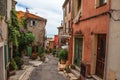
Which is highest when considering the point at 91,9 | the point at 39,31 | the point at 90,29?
the point at 91,9

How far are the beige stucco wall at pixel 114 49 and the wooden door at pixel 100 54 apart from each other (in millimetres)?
1523

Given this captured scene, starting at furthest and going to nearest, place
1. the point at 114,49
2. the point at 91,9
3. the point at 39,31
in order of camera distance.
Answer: the point at 39,31, the point at 91,9, the point at 114,49

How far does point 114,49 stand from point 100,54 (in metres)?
2.41

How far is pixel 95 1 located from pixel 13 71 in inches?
303

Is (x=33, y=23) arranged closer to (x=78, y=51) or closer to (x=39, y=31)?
(x=39, y=31)

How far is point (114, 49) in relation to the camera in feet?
31.3

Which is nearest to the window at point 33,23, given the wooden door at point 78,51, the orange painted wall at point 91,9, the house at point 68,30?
the house at point 68,30

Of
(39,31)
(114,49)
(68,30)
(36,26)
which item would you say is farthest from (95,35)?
(39,31)

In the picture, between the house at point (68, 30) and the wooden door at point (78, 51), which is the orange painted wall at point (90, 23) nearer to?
the wooden door at point (78, 51)

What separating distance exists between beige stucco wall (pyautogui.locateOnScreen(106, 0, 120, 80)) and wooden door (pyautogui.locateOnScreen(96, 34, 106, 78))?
1523 millimetres

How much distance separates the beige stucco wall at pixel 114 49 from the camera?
9.43 metres

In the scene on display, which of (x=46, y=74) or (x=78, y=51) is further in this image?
(x=46, y=74)

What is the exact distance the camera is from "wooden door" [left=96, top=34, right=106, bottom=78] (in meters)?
11.5

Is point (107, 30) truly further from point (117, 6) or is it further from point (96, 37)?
point (96, 37)
